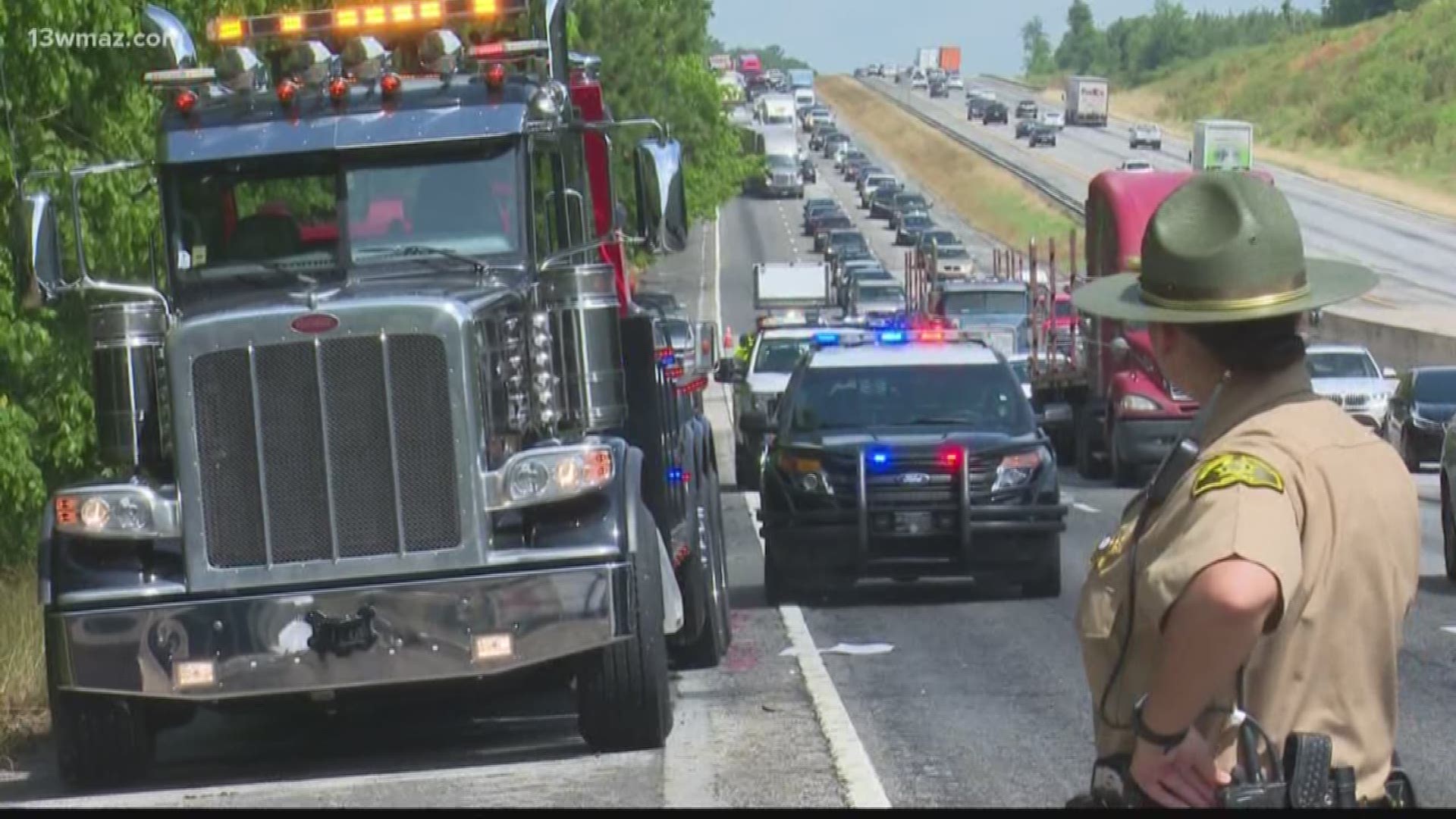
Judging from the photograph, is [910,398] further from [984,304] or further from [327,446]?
[984,304]

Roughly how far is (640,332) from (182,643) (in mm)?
3037

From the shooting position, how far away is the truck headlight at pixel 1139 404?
99.7ft

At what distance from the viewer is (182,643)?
1080 cm

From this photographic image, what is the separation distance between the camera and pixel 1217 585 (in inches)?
148

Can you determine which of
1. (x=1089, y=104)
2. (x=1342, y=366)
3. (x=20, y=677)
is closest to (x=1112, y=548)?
(x=20, y=677)

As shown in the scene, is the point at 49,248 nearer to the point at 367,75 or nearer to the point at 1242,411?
the point at 367,75

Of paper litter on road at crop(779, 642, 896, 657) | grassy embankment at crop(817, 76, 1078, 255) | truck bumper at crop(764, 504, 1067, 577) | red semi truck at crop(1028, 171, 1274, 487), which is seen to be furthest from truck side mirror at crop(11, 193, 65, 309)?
grassy embankment at crop(817, 76, 1078, 255)

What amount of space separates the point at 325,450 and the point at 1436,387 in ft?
88.9

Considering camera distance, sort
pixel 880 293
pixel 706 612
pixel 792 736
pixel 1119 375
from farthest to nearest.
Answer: pixel 880 293
pixel 1119 375
pixel 706 612
pixel 792 736

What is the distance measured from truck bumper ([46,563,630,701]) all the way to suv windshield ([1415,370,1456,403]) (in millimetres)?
26047

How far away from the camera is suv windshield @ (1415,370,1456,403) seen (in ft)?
115

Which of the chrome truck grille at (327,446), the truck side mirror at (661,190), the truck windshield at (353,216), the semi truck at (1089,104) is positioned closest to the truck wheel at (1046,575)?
the truck side mirror at (661,190)

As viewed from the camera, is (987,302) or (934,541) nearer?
(934,541)

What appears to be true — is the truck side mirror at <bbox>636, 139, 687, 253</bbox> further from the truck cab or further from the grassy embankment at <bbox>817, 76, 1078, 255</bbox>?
the grassy embankment at <bbox>817, 76, 1078, 255</bbox>
